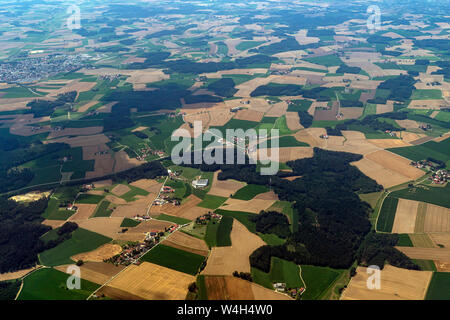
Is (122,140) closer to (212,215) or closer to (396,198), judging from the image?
(212,215)

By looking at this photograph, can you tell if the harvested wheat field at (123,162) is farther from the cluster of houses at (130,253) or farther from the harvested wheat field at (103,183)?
the cluster of houses at (130,253)

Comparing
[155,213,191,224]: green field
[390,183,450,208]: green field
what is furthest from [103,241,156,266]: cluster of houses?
[390,183,450,208]: green field

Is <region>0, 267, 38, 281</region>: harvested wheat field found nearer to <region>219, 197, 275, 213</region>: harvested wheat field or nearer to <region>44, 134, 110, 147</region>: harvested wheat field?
<region>219, 197, 275, 213</region>: harvested wheat field

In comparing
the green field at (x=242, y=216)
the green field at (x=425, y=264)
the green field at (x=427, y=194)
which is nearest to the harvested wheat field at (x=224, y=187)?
the green field at (x=242, y=216)

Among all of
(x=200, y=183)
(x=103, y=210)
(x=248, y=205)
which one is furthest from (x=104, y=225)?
(x=248, y=205)

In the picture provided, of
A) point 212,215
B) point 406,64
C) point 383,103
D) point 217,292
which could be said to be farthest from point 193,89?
point 217,292

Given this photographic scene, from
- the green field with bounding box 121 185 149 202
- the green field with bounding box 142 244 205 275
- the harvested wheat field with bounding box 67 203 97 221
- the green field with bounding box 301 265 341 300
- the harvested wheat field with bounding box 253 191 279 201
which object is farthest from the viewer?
the green field with bounding box 121 185 149 202
